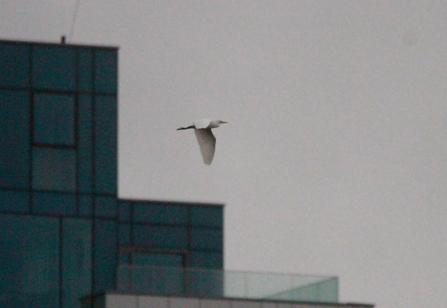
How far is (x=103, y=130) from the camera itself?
48.0 metres

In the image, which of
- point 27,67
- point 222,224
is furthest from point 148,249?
point 27,67

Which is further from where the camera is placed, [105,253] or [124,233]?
[124,233]

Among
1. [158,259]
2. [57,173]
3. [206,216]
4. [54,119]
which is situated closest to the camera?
[57,173]

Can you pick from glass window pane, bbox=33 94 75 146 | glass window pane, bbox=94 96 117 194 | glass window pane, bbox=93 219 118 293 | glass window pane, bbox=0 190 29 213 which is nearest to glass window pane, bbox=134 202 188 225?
glass window pane, bbox=94 96 117 194

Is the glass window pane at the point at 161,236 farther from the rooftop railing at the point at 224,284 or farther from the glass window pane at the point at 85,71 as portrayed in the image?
the rooftop railing at the point at 224,284

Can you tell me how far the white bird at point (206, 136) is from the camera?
3642 cm

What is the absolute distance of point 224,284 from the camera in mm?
44938

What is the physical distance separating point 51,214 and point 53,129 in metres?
2.53

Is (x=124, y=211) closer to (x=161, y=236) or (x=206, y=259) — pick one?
(x=161, y=236)

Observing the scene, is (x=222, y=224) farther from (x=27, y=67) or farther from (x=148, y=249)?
(x=27, y=67)

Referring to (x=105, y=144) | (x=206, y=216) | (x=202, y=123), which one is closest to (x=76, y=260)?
(x=105, y=144)

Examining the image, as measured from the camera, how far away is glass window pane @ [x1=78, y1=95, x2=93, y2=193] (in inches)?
1859

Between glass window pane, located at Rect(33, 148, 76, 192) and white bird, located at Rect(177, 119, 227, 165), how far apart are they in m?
10.6

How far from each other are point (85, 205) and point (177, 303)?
4.59 meters
